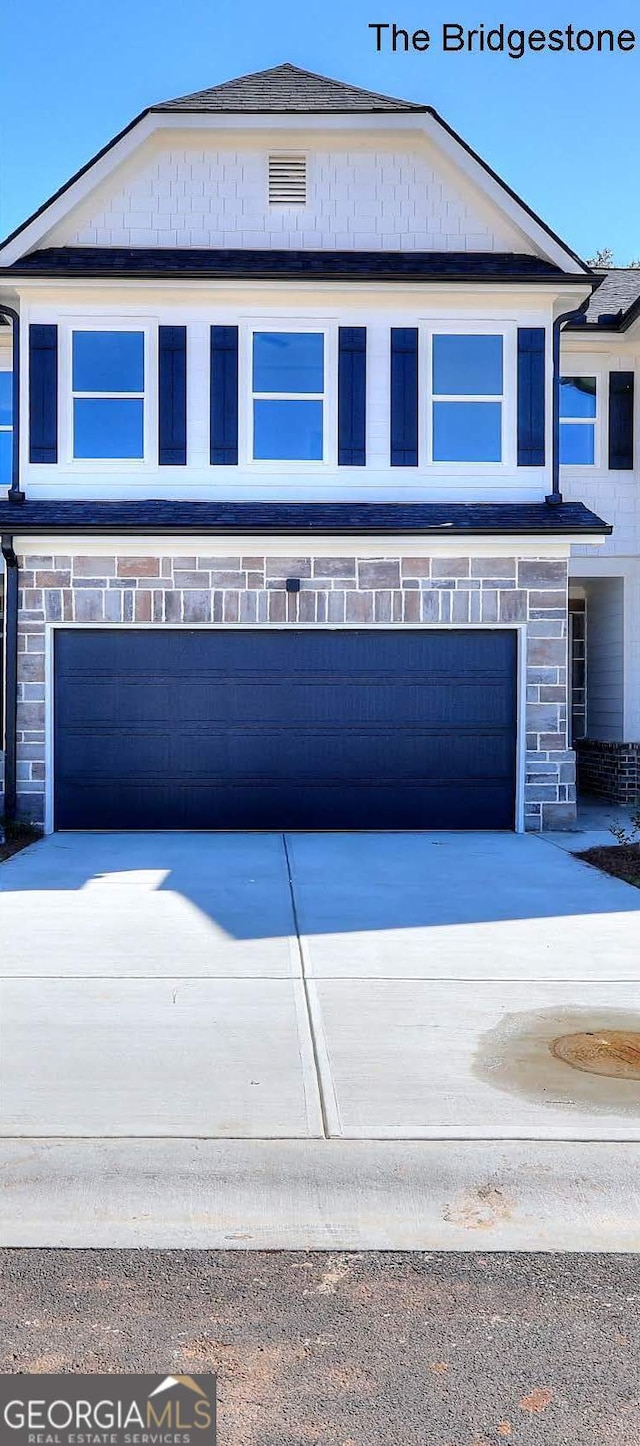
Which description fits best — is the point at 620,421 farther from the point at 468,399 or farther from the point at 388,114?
the point at 388,114

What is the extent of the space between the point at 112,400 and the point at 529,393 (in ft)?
15.8

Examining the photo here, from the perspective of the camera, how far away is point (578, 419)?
1512 centimetres

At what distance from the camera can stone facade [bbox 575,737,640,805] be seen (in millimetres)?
14789

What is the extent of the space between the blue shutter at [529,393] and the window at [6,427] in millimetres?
6386

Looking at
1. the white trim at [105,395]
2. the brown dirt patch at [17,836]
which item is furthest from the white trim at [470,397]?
the brown dirt patch at [17,836]

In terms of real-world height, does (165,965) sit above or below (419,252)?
below

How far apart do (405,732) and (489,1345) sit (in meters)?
9.88

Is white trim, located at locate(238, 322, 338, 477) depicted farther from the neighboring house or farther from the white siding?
the white siding

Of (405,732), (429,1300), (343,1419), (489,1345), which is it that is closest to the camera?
(343,1419)

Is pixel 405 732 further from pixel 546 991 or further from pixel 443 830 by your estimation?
pixel 546 991

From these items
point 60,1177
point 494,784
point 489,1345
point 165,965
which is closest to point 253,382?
point 494,784

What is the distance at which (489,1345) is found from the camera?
296cm

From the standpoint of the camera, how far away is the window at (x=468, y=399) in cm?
1300

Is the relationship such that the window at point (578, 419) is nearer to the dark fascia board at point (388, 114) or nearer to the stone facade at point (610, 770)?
the dark fascia board at point (388, 114)
